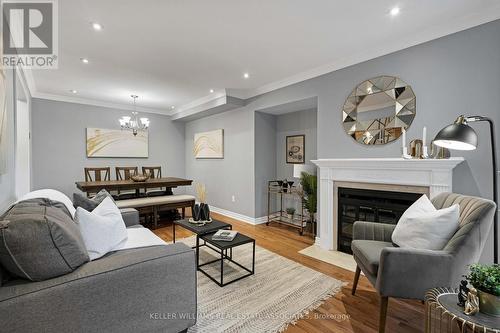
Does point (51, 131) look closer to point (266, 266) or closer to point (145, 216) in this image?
point (145, 216)

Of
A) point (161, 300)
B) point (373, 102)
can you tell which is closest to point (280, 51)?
point (373, 102)

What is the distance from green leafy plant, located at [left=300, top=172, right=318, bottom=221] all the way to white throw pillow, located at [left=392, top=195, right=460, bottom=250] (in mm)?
1907

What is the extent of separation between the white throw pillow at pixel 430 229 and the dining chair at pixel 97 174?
Result: 5449 millimetres

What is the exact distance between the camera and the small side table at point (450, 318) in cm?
97

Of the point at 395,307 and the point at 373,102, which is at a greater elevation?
the point at 373,102

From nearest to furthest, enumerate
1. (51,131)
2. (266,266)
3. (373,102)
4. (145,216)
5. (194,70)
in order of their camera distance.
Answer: (266,266) < (373,102) < (194,70) < (145,216) < (51,131)

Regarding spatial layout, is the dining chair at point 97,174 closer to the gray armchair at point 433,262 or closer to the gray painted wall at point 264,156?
the gray painted wall at point 264,156

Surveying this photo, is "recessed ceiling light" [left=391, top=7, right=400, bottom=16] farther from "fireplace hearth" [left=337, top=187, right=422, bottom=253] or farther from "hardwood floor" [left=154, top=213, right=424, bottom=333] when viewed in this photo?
"hardwood floor" [left=154, top=213, right=424, bottom=333]

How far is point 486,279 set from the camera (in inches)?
40.1

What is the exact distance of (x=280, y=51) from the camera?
2924 mm

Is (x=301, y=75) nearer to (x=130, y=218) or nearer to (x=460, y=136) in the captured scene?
(x=460, y=136)

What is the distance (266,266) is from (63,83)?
4.62 metres

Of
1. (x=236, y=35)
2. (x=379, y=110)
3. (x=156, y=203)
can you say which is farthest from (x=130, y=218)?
(x=379, y=110)

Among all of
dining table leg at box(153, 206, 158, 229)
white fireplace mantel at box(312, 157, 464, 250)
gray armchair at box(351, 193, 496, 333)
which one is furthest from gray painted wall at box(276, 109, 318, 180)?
gray armchair at box(351, 193, 496, 333)
